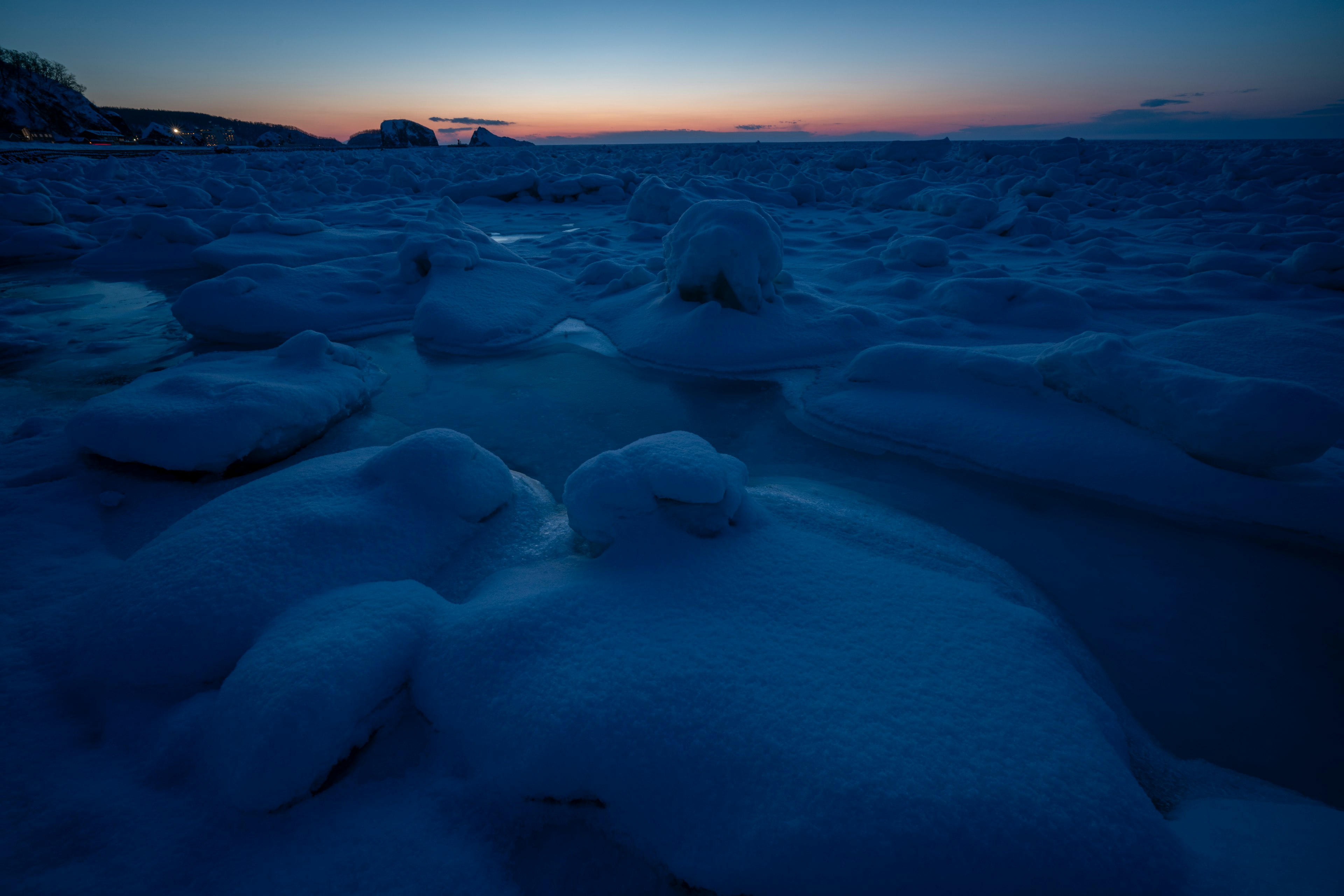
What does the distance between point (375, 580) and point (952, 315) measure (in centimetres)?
474

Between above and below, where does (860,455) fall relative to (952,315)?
below

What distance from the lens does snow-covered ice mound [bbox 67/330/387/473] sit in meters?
2.32

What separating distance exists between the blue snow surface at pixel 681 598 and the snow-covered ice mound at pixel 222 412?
19mm

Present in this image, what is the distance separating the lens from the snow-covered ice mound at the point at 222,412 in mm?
2318

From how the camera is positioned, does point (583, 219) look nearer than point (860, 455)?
No

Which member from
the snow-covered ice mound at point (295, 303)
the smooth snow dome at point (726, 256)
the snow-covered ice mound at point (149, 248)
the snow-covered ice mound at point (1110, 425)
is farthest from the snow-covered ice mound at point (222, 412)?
the snow-covered ice mound at point (149, 248)

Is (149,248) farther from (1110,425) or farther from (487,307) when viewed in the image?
(1110,425)

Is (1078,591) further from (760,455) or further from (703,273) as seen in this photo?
(703,273)

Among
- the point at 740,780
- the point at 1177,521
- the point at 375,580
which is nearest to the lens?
the point at 740,780

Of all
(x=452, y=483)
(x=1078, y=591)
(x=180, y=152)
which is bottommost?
(x=1078, y=591)

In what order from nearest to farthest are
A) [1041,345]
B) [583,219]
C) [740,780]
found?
[740,780]
[1041,345]
[583,219]

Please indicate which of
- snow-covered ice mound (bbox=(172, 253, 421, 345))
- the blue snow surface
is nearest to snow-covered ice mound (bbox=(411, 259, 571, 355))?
the blue snow surface

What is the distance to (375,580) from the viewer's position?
1.70 meters

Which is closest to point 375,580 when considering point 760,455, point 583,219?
point 760,455
